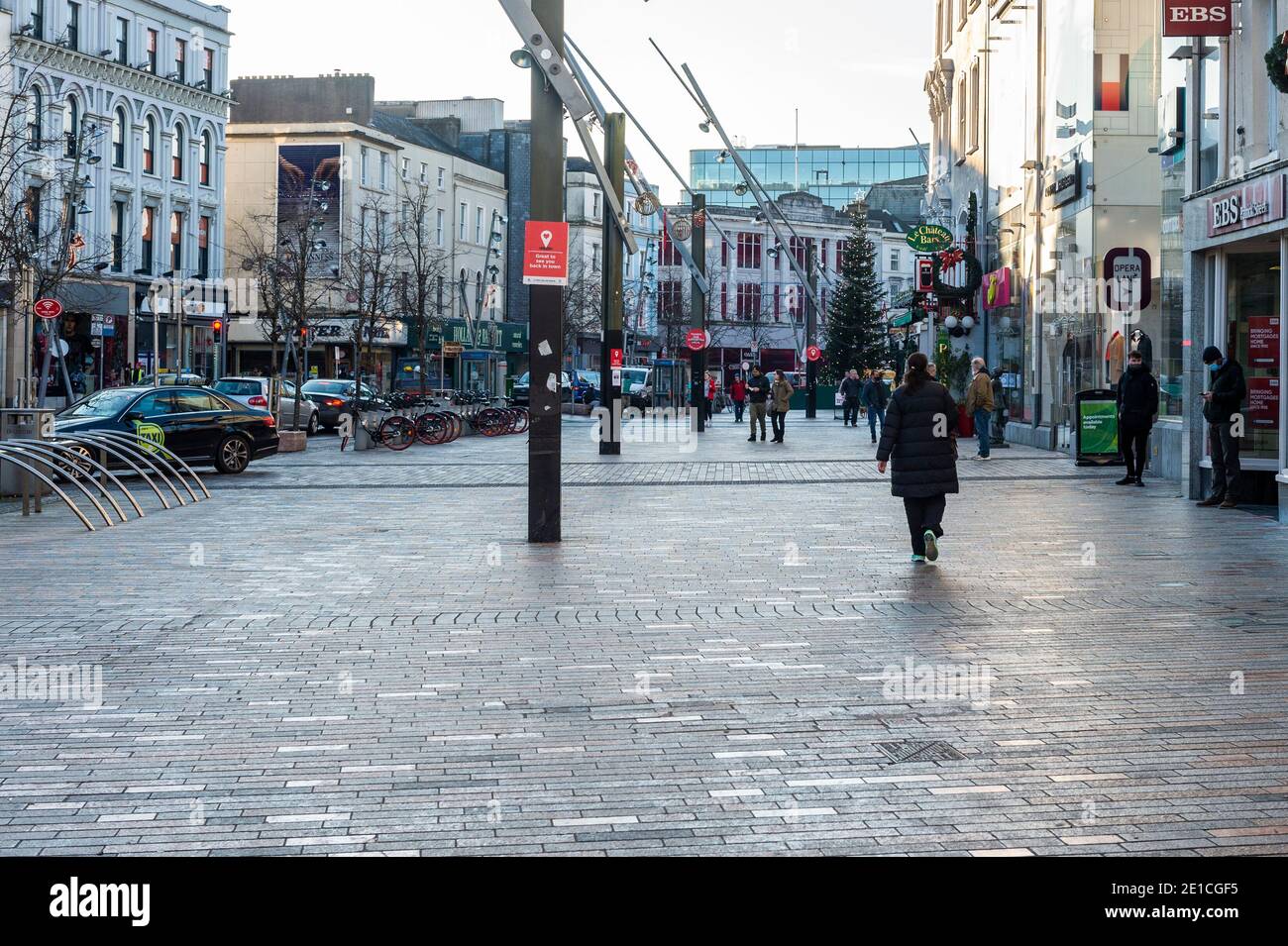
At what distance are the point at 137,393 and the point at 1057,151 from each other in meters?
18.6

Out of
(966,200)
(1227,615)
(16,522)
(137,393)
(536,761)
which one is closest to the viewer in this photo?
(536,761)

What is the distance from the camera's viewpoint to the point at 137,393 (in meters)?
26.4

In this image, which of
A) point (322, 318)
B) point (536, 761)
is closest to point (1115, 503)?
point (536, 761)

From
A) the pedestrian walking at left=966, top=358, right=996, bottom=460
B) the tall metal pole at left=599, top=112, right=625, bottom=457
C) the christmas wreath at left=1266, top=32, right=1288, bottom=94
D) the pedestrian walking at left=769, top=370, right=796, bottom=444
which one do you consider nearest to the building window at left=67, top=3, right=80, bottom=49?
the tall metal pole at left=599, top=112, right=625, bottom=457

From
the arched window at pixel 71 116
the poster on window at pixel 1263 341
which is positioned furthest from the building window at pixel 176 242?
the poster on window at pixel 1263 341

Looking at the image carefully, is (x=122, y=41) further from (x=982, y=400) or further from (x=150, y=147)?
(x=982, y=400)

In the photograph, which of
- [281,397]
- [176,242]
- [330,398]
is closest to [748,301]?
[176,242]

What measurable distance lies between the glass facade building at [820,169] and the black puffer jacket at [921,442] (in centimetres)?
12527

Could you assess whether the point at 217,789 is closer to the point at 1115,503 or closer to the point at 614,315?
the point at 1115,503

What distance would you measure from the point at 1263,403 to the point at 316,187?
2378 inches

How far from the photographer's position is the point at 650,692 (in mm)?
7910

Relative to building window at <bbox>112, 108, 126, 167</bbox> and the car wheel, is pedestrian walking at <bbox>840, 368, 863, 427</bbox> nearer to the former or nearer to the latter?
building window at <bbox>112, 108, 126, 167</bbox>

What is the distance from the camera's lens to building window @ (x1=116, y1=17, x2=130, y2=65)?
5888 cm
